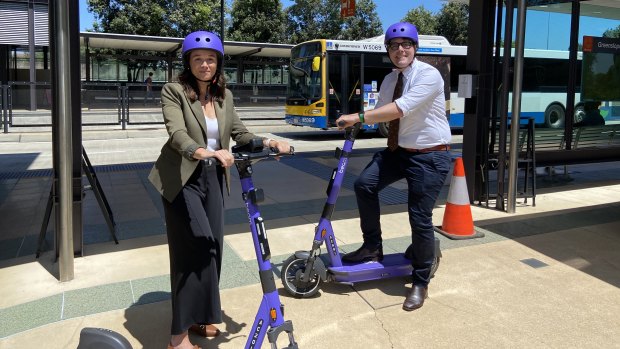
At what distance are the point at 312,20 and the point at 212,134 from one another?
3638 centimetres

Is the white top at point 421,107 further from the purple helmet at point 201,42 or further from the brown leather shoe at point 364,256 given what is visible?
the purple helmet at point 201,42

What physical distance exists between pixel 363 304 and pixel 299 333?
0.64 m

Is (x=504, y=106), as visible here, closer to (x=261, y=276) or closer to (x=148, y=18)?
(x=261, y=276)

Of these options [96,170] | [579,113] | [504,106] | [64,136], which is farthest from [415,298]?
[96,170]

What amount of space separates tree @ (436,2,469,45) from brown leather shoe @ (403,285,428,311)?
39.8 m

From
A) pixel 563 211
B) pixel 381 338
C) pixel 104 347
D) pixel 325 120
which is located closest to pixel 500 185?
pixel 563 211

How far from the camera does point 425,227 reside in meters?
3.75

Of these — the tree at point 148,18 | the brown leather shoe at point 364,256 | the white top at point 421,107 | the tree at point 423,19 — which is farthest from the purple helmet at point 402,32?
the tree at point 423,19

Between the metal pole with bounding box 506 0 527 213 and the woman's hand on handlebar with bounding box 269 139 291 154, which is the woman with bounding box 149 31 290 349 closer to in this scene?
the woman's hand on handlebar with bounding box 269 139 291 154

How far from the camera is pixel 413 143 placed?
373cm

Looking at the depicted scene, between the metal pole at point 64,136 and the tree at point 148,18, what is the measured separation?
26343 millimetres

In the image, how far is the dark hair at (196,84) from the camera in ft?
9.38

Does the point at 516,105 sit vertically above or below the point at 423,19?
below

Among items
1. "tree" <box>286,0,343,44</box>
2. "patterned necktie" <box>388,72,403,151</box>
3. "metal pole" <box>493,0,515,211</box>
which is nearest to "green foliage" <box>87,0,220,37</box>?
A: "tree" <box>286,0,343,44</box>
